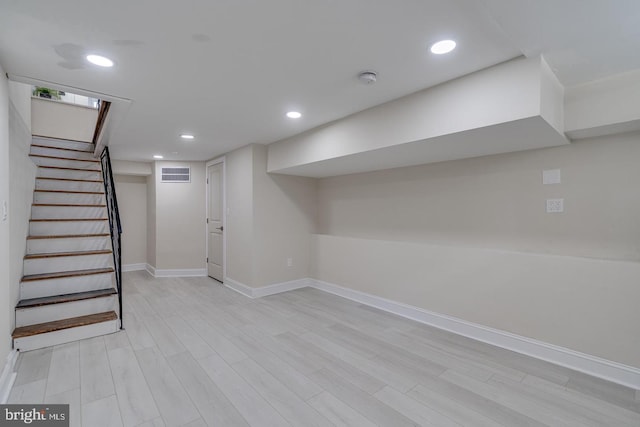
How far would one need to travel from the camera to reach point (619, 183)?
2.27 m

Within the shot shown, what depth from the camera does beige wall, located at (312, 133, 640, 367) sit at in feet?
7.31

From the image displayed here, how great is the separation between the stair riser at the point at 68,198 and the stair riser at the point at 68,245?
0.79 metres

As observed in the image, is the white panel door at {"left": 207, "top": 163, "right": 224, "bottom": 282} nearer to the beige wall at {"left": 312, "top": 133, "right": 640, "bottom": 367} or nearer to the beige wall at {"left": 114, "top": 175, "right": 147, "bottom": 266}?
the beige wall at {"left": 114, "top": 175, "right": 147, "bottom": 266}

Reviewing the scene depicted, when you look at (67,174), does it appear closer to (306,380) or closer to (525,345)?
(306,380)

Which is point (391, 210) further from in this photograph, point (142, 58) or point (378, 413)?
point (142, 58)

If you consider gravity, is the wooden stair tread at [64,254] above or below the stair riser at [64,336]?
above

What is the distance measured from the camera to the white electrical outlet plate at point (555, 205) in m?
2.53

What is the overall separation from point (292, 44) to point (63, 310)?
3359 millimetres

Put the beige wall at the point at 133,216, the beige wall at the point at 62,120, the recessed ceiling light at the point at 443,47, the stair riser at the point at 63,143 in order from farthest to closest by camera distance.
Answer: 1. the beige wall at the point at 133,216
2. the beige wall at the point at 62,120
3. the stair riser at the point at 63,143
4. the recessed ceiling light at the point at 443,47

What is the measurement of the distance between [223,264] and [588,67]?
5.06 metres

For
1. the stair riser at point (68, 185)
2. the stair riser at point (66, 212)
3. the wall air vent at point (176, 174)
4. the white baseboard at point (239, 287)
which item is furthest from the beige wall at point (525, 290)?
the stair riser at point (68, 185)

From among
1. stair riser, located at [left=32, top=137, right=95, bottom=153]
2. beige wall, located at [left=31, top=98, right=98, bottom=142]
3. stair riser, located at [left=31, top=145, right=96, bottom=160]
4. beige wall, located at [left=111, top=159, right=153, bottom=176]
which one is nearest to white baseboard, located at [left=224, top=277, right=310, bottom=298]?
beige wall, located at [left=111, top=159, right=153, bottom=176]

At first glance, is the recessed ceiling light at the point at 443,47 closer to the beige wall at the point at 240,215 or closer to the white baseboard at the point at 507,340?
the white baseboard at the point at 507,340

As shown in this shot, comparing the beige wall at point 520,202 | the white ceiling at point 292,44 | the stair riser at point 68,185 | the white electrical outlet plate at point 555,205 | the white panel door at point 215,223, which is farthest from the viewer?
the white panel door at point 215,223
